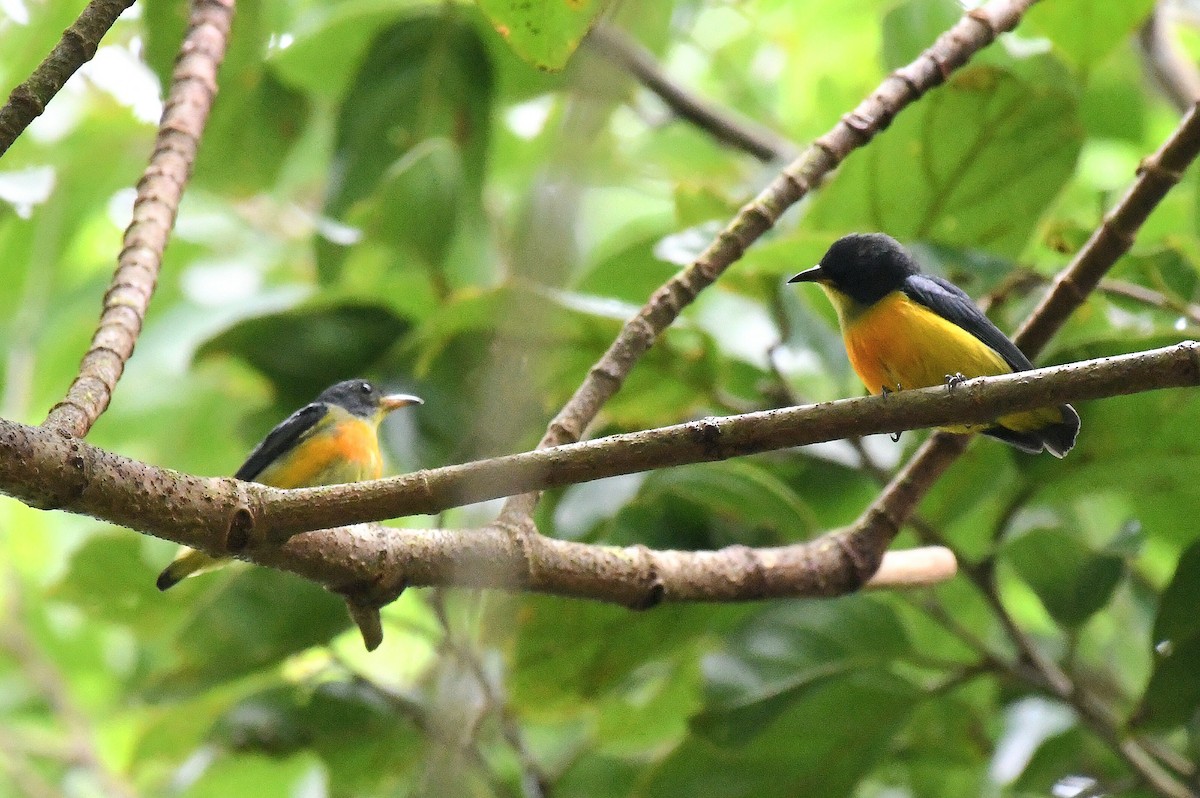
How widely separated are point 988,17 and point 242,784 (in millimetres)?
2494

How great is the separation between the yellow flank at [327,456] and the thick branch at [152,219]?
36.0 inches

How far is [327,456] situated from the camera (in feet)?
10.2

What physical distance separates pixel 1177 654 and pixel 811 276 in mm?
985

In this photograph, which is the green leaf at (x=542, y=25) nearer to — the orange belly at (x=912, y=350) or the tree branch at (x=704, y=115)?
the orange belly at (x=912, y=350)

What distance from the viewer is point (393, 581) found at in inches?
68.5

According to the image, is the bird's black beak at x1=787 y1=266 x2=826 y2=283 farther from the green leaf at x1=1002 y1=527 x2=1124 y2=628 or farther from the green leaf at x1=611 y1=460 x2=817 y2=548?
the green leaf at x1=1002 y1=527 x2=1124 y2=628

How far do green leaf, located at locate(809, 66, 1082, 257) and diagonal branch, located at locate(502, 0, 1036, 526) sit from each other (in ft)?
0.58

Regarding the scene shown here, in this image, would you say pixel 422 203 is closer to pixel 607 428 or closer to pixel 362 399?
pixel 362 399

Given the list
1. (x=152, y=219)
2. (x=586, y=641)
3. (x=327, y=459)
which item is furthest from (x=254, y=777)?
(x=152, y=219)

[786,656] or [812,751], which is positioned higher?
[786,656]

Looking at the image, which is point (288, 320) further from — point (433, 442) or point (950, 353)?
point (950, 353)

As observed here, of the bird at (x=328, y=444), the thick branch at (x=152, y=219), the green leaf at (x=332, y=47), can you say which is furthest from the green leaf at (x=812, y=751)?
the green leaf at (x=332, y=47)

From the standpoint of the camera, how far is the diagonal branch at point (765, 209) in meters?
2.06

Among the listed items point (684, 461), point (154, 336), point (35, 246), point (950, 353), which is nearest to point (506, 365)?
point (684, 461)
